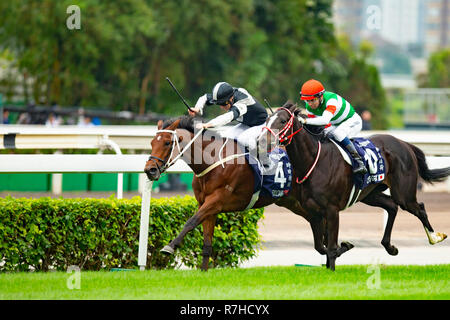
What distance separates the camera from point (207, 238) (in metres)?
7.75

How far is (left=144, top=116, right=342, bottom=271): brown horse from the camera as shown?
7544 mm

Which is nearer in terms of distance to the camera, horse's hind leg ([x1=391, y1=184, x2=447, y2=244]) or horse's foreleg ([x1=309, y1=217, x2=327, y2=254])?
horse's foreleg ([x1=309, y1=217, x2=327, y2=254])

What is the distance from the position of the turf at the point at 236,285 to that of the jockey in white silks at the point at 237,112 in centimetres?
126

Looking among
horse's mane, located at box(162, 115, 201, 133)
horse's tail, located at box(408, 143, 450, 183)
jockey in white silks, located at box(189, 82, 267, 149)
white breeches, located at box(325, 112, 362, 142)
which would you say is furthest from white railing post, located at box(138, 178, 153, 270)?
horse's tail, located at box(408, 143, 450, 183)

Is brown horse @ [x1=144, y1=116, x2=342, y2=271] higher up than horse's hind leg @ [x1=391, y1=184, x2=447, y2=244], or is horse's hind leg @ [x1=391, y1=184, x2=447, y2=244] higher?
brown horse @ [x1=144, y1=116, x2=342, y2=271]

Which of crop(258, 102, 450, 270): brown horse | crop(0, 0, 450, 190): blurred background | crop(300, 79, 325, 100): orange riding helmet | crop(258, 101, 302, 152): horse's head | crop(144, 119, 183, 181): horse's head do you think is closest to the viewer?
crop(144, 119, 183, 181): horse's head

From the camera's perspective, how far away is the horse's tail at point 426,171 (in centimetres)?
932

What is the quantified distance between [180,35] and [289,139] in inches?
1063

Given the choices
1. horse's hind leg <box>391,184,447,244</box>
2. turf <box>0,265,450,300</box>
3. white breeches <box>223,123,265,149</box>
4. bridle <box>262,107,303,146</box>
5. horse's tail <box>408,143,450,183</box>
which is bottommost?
turf <box>0,265,450,300</box>

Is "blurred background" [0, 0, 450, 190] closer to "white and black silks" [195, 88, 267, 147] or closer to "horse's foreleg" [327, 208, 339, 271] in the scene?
"white and black silks" [195, 88, 267, 147]

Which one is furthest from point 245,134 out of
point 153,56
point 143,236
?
point 153,56

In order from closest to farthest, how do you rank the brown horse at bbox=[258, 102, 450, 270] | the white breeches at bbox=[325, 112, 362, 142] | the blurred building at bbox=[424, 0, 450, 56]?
1. the brown horse at bbox=[258, 102, 450, 270]
2. the white breeches at bbox=[325, 112, 362, 142]
3. the blurred building at bbox=[424, 0, 450, 56]

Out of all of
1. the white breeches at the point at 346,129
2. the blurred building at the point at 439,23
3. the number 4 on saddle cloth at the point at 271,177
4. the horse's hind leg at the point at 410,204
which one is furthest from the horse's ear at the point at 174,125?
the blurred building at the point at 439,23
